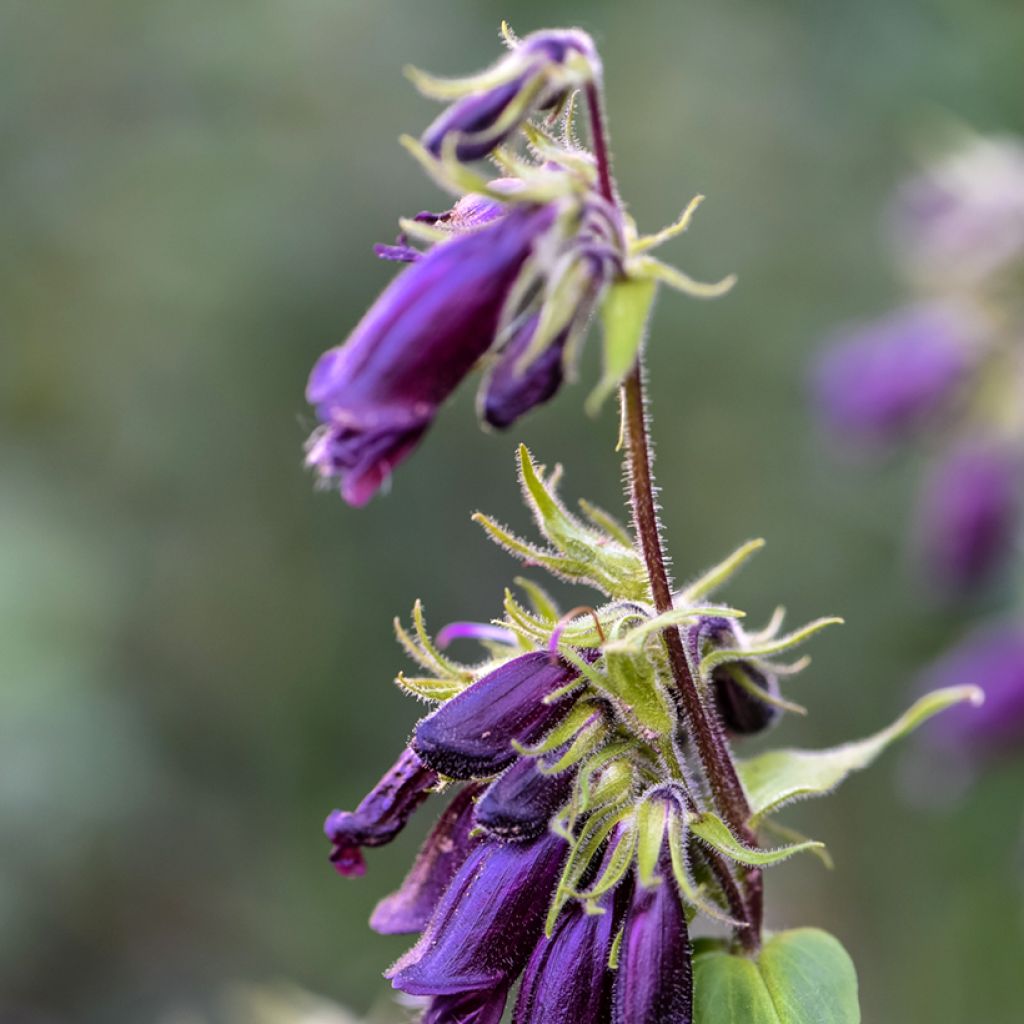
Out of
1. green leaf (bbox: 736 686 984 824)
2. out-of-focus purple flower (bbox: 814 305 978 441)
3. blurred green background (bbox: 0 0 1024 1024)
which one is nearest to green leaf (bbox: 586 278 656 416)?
green leaf (bbox: 736 686 984 824)

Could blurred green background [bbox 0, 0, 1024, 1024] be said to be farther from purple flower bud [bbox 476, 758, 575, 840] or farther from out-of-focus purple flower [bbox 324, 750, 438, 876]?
purple flower bud [bbox 476, 758, 575, 840]

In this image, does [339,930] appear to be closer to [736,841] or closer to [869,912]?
[869,912]

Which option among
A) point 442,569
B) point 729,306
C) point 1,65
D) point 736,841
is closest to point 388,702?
point 442,569

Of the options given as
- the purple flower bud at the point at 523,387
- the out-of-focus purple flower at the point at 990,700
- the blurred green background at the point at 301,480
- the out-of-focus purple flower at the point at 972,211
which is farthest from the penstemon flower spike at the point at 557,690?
the blurred green background at the point at 301,480

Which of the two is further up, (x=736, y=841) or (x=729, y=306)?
(x=729, y=306)

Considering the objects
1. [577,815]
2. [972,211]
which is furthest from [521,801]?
[972,211]

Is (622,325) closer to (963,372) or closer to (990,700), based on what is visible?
(990,700)
